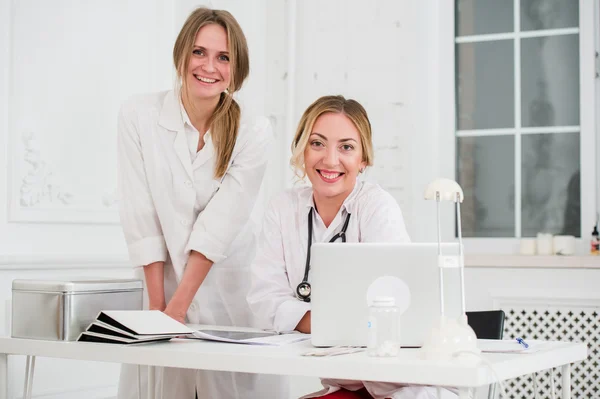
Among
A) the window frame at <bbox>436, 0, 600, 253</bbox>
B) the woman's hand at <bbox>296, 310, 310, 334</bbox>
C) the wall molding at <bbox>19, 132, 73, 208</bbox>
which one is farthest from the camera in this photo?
the window frame at <bbox>436, 0, 600, 253</bbox>

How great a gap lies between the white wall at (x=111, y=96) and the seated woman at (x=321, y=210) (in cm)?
104

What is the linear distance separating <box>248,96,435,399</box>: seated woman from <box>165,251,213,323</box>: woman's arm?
0.21m

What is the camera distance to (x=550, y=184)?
141 inches

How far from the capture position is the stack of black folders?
1.72 m

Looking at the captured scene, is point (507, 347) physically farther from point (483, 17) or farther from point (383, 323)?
point (483, 17)

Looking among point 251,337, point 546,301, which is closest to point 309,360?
point 251,337

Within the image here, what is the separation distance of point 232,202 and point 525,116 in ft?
5.93

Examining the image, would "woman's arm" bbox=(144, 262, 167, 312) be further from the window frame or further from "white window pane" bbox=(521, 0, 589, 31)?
"white window pane" bbox=(521, 0, 589, 31)

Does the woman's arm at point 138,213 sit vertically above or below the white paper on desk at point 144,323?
above

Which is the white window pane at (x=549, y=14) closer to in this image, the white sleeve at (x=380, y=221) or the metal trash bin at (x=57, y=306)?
the white sleeve at (x=380, y=221)

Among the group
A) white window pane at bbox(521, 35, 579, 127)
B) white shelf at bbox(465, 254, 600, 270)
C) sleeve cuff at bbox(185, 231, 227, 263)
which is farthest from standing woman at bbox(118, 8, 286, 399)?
white window pane at bbox(521, 35, 579, 127)

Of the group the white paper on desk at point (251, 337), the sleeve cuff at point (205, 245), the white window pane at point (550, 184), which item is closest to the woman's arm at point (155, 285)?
the sleeve cuff at point (205, 245)

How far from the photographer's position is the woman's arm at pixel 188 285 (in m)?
2.23

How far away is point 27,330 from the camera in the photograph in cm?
188
